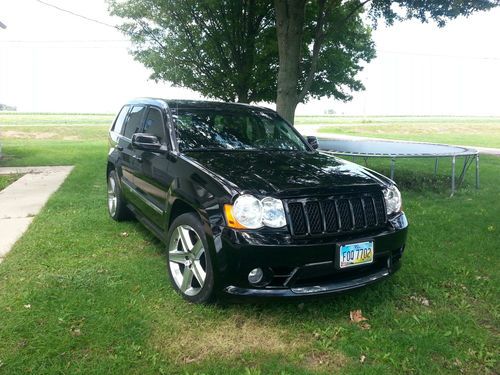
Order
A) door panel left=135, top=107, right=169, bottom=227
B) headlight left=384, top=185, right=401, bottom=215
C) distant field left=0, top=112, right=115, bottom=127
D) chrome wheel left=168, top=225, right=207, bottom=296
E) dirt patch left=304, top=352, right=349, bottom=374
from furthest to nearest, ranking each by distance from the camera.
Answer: distant field left=0, top=112, right=115, bottom=127
door panel left=135, top=107, right=169, bottom=227
headlight left=384, top=185, right=401, bottom=215
chrome wheel left=168, top=225, right=207, bottom=296
dirt patch left=304, top=352, right=349, bottom=374

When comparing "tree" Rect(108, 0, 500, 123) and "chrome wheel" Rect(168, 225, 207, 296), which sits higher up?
"tree" Rect(108, 0, 500, 123)

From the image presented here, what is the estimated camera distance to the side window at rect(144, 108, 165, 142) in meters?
4.54

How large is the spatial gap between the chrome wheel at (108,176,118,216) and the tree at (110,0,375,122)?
8.18m

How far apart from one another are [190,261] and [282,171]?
105 cm

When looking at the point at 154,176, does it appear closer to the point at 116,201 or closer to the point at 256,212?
the point at 256,212

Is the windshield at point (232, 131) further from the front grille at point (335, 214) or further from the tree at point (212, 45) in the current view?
the tree at point (212, 45)

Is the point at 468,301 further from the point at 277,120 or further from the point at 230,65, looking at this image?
the point at 230,65

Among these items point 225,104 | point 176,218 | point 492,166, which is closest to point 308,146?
point 225,104

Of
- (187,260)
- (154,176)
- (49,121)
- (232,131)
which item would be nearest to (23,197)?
(154,176)

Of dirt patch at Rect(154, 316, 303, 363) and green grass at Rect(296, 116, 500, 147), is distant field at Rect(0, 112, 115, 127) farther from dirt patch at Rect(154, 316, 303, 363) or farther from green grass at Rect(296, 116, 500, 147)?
dirt patch at Rect(154, 316, 303, 363)

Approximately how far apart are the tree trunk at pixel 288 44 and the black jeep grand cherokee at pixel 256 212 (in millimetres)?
5803

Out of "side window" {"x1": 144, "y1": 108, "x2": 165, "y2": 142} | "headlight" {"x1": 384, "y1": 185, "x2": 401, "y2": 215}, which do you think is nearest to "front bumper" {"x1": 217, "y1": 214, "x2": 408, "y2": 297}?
"headlight" {"x1": 384, "y1": 185, "x2": 401, "y2": 215}

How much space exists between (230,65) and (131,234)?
978 cm

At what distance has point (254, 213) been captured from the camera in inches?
128
